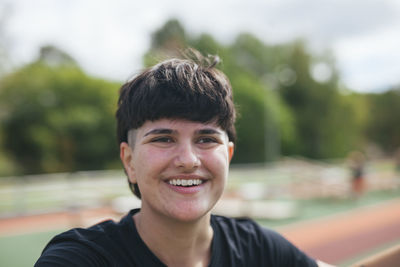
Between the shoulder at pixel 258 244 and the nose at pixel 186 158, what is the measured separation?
48cm

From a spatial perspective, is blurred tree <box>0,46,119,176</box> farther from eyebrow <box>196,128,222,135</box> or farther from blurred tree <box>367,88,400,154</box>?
blurred tree <box>367,88,400,154</box>

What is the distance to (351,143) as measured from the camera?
37531 millimetres

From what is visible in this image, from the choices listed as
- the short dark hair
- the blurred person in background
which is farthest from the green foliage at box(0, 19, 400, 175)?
the short dark hair

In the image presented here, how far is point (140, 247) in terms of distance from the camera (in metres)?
1.59

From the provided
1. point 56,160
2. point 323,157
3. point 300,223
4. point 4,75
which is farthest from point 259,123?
point 300,223

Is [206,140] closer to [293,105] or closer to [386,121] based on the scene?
[293,105]

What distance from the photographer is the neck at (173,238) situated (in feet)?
5.29

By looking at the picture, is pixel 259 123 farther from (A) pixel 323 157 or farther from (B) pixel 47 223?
(B) pixel 47 223

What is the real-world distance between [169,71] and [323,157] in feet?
119

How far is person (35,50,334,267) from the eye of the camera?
4.98 ft

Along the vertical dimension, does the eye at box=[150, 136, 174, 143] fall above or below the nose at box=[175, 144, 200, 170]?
above

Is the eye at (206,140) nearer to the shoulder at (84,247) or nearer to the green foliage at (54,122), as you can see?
the shoulder at (84,247)

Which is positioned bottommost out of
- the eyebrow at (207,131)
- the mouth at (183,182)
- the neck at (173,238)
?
the neck at (173,238)

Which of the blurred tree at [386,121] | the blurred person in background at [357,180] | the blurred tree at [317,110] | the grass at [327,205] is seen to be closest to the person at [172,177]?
the grass at [327,205]
